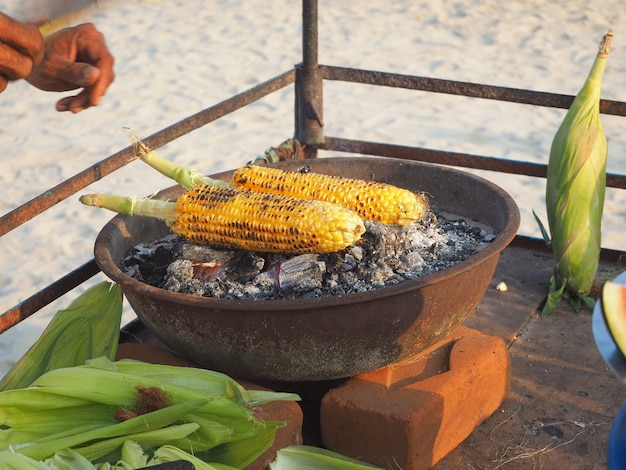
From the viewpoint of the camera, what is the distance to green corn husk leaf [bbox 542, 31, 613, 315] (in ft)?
10.6

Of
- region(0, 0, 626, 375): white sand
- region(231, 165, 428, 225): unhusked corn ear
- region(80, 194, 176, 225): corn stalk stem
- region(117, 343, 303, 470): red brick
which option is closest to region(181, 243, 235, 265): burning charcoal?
region(80, 194, 176, 225): corn stalk stem

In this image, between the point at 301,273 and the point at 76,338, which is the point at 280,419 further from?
the point at 76,338

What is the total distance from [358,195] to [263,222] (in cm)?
36

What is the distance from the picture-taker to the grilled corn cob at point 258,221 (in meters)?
2.53

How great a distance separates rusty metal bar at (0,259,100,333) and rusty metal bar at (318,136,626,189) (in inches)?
53.6

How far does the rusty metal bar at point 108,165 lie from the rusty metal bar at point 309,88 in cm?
7

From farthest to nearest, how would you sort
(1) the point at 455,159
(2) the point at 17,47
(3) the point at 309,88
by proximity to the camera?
(3) the point at 309,88 < (1) the point at 455,159 < (2) the point at 17,47

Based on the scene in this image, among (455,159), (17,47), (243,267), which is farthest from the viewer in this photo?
(455,159)

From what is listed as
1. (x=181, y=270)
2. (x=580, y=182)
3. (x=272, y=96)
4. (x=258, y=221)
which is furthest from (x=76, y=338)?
(x=272, y=96)

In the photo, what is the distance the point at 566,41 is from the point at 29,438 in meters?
7.59

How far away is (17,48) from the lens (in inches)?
74.3

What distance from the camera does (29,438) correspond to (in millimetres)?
2256

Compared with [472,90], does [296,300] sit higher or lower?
lower

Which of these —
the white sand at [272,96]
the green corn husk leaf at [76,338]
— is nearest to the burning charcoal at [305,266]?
the green corn husk leaf at [76,338]
